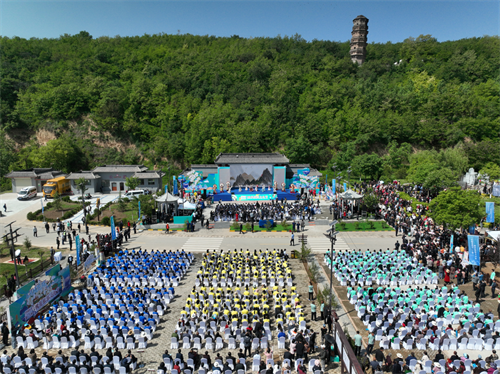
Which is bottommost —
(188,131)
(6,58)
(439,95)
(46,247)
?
(46,247)

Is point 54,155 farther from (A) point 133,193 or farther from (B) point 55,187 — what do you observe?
(A) point 133,193

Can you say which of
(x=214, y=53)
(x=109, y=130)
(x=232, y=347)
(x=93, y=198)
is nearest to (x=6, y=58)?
(x=109, y=130)

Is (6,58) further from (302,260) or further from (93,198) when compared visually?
(302,260)

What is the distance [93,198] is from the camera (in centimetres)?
4328

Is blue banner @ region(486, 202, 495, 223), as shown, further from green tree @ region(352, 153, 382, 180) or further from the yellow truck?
the yellow truck

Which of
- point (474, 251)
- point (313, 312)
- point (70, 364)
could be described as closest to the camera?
point (70, 364)

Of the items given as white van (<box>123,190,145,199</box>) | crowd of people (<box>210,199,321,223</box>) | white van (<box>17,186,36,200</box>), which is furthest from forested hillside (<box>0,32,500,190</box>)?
crowd of people (<box>210,199,321,223</box>)

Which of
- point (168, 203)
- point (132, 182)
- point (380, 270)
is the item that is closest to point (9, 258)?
A: point (168, 203)

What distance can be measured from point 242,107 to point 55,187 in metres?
34.2

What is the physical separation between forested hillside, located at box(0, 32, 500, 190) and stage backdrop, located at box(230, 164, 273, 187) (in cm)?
1020

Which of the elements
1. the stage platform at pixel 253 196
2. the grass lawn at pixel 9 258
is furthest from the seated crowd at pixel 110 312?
the stage platform at pixel 253 196

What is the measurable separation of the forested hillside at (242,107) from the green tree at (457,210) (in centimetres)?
2109

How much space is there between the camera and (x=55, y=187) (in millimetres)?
42250

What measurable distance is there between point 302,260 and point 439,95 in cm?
5812
